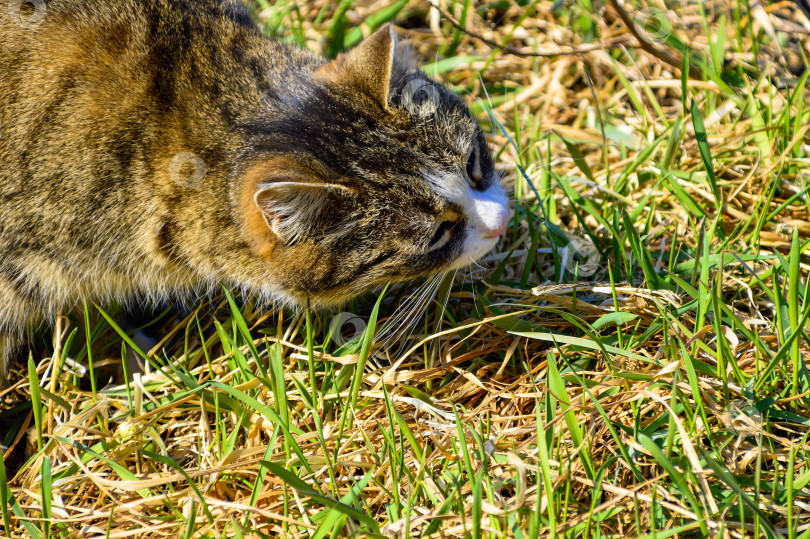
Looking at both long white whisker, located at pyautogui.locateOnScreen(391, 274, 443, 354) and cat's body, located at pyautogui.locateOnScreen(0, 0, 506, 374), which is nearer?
cat's body, located at pyautogui.locateOnScreen(0, 0, 506, 374)

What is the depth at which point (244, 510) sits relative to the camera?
192cm

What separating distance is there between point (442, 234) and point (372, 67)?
0.57 meters

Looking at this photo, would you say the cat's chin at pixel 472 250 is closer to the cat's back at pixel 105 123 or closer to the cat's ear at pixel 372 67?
the cat's ear at pixel 372 67

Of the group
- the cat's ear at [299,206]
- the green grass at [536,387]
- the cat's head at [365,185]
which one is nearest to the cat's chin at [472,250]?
the cat's head at [365,185]

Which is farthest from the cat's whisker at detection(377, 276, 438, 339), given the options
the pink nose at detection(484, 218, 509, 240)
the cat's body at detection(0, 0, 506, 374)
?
the pink nose at detection(484, 218, 509, 240)

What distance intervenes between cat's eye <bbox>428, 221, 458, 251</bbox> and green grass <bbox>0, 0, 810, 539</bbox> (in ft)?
0.89

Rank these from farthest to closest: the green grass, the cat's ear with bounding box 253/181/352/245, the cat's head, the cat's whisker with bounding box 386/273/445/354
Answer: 1. the cat's whisker with bounding box 386/273/445/354
2. the cat's head
3. the cat's ear with bounding box 253/181/352/245
4. the green grass

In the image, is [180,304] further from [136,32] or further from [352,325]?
[136,32]

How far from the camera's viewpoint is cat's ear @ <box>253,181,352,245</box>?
1972 mm

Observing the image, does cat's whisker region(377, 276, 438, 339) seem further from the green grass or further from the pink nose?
the pink nose

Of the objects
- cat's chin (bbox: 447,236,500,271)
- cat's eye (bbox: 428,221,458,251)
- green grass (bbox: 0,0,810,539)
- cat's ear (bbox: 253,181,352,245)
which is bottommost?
green grass (bbox: 0,0,810,539)

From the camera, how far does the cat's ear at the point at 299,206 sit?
197cm

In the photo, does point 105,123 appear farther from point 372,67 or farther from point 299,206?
point 372,67

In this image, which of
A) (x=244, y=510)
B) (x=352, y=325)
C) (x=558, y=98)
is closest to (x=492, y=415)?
(x=352, y=325)
